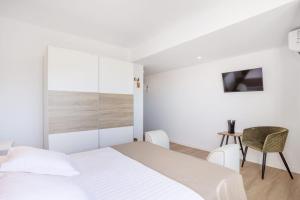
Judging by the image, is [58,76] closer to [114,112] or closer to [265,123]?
[114,112]

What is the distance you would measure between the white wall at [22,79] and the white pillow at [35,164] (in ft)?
5.60

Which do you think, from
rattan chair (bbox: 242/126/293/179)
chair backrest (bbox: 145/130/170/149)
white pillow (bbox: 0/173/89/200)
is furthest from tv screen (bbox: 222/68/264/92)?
white pillow (bbox: 0/173/89/200)

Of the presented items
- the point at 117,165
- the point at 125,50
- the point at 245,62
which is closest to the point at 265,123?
the point at 245,62

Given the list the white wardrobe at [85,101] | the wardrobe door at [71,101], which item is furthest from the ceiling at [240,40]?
the wardrobe door at [71,101]

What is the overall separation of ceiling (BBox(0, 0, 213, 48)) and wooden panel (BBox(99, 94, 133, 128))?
4.01ft

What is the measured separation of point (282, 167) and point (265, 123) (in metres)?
0.77

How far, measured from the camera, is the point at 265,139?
2.59 metres

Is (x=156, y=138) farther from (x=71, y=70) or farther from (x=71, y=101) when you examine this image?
(x=71, y=70)

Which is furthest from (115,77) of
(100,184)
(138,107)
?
→ (100,184)

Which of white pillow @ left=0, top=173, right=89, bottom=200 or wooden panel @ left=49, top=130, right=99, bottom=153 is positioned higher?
white pillow @ left=0, top=173, right=89, bottom=200

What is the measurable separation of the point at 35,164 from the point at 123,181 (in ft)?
2.16

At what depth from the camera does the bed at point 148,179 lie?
1077 millimetres

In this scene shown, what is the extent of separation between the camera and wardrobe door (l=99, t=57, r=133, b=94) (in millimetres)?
3133

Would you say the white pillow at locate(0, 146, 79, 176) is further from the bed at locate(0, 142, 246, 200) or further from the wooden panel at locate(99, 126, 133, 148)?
the wooden panel at locate(99, 126, 133, 148)
